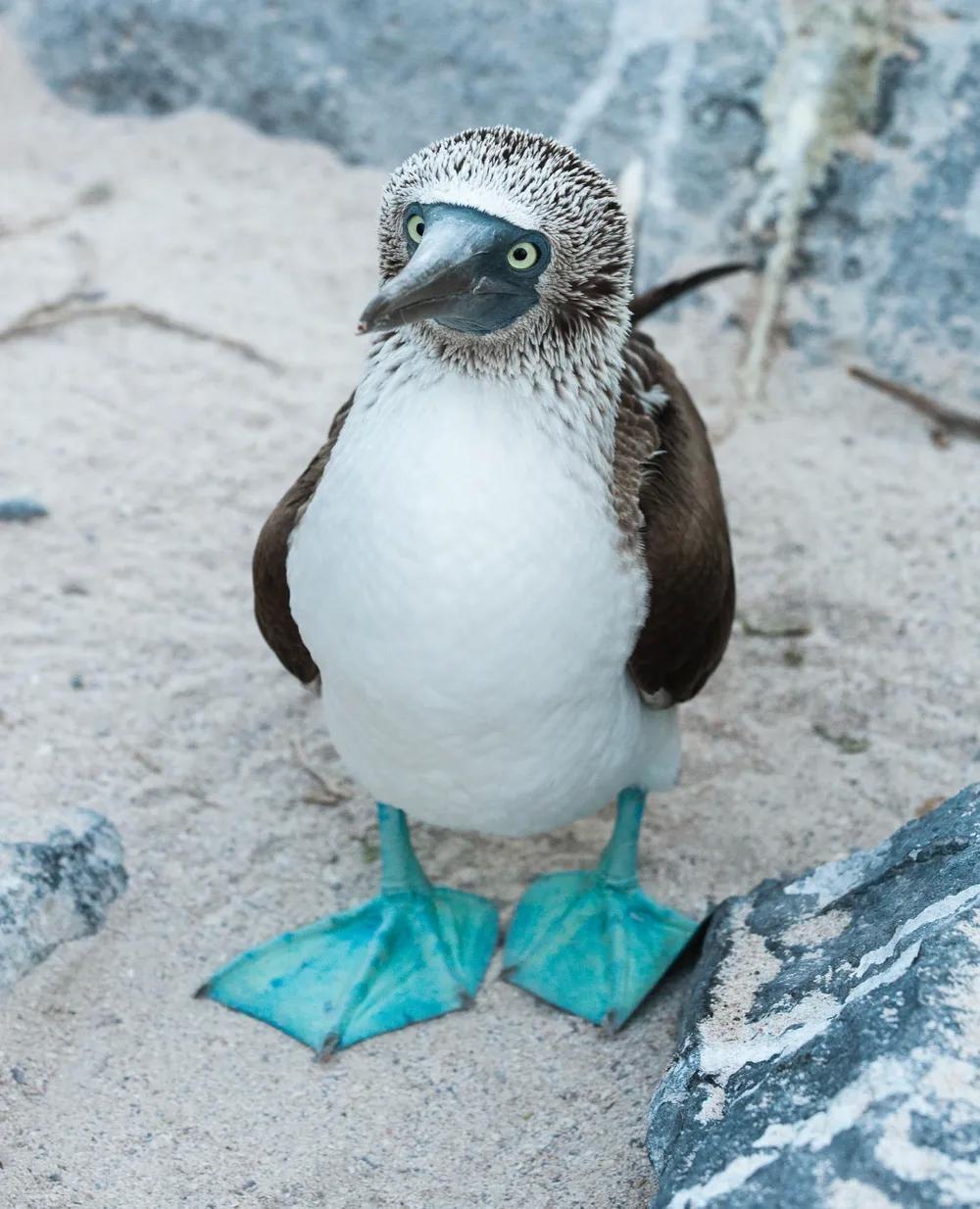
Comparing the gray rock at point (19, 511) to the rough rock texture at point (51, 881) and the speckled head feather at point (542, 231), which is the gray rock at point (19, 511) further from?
the speckled head feather at point (542, 231)

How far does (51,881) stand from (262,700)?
963 millimetres

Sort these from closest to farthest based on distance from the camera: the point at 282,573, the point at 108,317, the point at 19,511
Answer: the point at 282,573
the point at 19,511
the point at 108,317

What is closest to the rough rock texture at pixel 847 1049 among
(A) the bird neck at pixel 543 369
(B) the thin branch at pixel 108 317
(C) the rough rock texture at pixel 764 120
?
(A) the bird neck at pixel 543 369

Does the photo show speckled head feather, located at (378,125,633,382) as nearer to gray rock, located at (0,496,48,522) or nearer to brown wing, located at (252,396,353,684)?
brown wing, located at (252,396,353,684)

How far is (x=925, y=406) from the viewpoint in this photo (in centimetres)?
478

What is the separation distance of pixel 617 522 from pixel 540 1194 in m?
1.16

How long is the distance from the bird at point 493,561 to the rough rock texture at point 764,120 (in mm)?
2050

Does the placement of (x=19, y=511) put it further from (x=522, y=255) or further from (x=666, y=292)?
(x=522, y=255)

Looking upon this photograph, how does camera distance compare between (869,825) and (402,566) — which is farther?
(869,825)

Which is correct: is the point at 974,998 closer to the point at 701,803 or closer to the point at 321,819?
the point at 701,803

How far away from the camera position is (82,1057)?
282 centimetres

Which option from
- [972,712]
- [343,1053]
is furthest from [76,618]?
[972,712]

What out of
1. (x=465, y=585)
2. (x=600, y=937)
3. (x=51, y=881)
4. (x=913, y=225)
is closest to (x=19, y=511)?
(x=51, y=881)

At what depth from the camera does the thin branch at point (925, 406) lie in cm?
470
